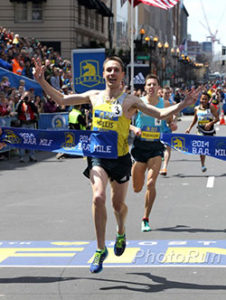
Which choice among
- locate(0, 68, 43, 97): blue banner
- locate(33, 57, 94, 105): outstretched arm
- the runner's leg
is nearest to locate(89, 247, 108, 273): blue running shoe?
the runner's leg

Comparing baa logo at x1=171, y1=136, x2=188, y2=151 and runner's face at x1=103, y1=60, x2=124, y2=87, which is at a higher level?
runner's face at x1=103, y1=60, x2=124, y2=87

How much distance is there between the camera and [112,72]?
20.7 ft

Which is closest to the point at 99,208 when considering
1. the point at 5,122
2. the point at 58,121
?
the point at 5,122

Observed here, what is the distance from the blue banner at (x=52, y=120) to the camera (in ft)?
68.9

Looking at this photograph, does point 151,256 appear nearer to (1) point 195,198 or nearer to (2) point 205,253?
(2) point 205,253

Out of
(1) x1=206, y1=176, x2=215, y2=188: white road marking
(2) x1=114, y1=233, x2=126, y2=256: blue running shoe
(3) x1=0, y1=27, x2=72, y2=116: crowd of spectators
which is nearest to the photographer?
(2) x1=114, y1=233, x2=126, y2=256: blue running shoe

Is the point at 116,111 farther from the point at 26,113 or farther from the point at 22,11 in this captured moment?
the point at 22,11

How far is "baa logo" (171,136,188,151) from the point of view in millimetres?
7598

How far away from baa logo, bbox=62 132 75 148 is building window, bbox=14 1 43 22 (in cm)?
3732

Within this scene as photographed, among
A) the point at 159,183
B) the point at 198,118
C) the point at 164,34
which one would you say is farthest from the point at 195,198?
the point at 164,34

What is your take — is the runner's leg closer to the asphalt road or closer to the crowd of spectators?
the asphalt road

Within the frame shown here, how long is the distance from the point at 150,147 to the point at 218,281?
321 cm

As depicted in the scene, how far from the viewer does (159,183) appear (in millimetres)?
13188

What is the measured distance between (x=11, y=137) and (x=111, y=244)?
172 centimetres
